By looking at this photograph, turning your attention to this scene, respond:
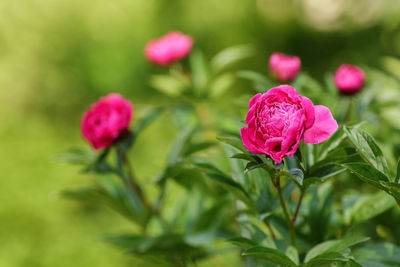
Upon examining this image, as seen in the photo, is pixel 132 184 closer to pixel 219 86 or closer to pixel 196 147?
pixel 196 147

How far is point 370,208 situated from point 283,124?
0.81ft

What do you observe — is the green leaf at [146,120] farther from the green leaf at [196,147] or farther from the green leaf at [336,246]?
the green leaf at [336,246]

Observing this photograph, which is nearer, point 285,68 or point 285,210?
point 285,210

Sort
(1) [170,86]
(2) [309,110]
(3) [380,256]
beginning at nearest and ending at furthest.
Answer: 1. (2) [309,110]
2. (3) [380,256]
3. (1) [170,86]

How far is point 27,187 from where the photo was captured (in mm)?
2215

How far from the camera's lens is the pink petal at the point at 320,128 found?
52cm

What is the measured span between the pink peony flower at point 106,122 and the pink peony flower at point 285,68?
0.34 m

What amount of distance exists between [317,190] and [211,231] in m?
0.24

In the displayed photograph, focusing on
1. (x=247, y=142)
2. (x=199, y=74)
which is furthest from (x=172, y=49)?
(x=247, y=142)

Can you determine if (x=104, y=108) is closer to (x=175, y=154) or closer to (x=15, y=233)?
(x=175, y=154)

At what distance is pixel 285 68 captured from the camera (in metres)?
1.00

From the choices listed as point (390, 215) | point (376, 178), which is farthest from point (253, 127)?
point (390, 215)

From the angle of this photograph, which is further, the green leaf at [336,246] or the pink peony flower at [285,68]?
the pink peony flower at [285,68]

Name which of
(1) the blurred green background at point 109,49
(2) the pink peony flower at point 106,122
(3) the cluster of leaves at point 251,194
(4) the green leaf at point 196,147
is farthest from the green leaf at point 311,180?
→ (1) the blurred green background at point 109,49
